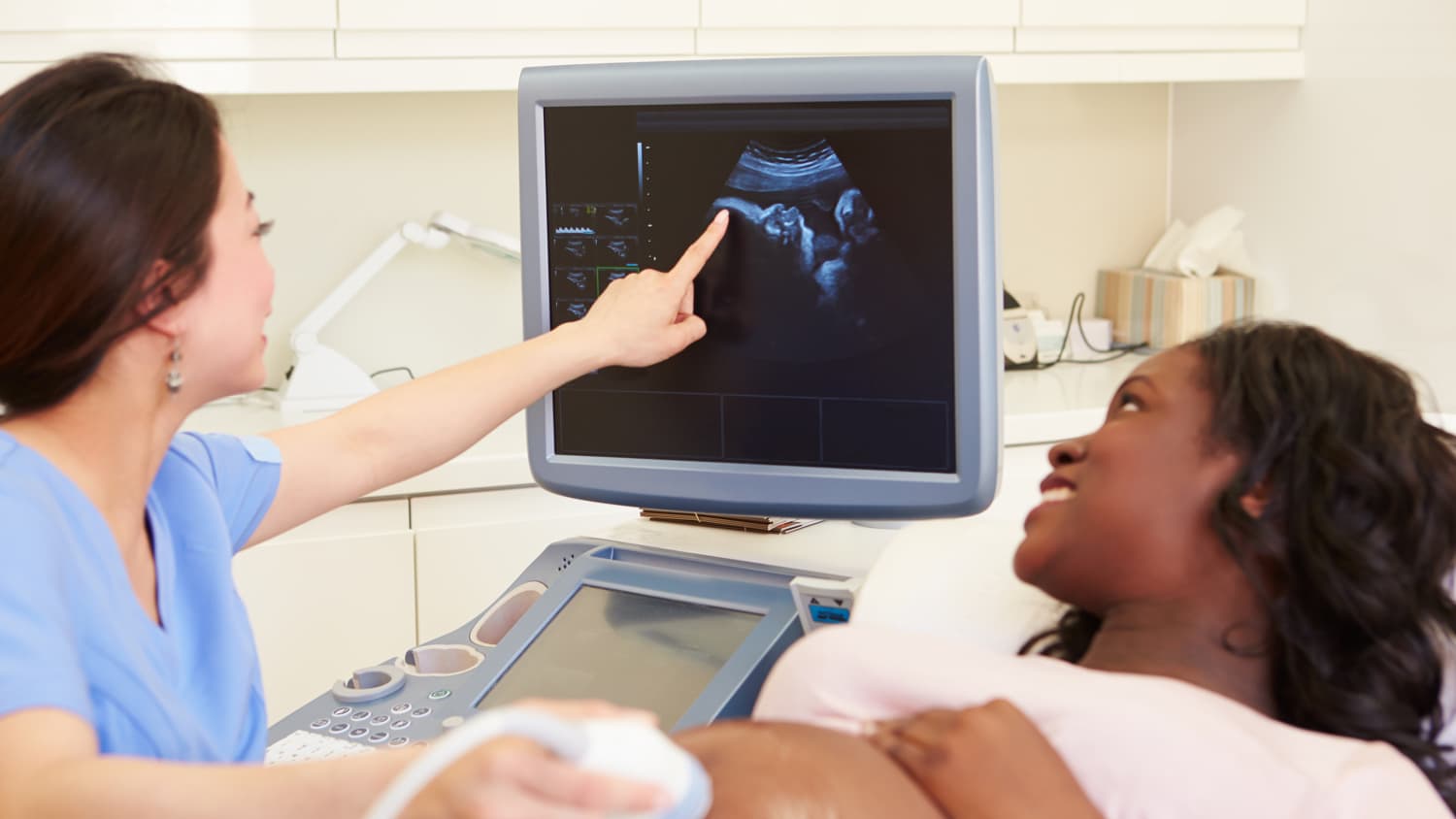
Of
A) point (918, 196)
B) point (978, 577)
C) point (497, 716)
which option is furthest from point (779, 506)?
point (497, 716)

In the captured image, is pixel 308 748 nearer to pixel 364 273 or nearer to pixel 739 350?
pixel 739 350

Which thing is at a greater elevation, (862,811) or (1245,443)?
(1245,443)

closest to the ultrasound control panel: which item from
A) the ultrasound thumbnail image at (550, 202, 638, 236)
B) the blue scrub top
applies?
the blue scrub top

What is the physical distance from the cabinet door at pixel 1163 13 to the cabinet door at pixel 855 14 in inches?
2.6

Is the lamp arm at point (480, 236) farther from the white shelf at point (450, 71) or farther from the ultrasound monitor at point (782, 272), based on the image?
the ultrasound monitor at point (782, 272)

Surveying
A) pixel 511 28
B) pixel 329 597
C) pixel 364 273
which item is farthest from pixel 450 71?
pixel 329 597

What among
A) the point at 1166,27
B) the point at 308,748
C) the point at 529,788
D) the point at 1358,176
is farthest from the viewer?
the point at 1166,27

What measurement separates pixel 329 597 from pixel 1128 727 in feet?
5.57

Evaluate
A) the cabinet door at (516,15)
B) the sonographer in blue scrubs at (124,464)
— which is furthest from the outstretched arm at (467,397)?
the cabinet door at (516,15)

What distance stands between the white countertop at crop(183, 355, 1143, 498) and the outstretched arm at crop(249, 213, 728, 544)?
0.79 meters

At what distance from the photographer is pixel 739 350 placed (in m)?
1.37

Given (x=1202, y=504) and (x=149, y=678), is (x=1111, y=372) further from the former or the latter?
(x=149, y=678)

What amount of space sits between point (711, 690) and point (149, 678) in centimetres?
44

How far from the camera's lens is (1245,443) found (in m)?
1.09
